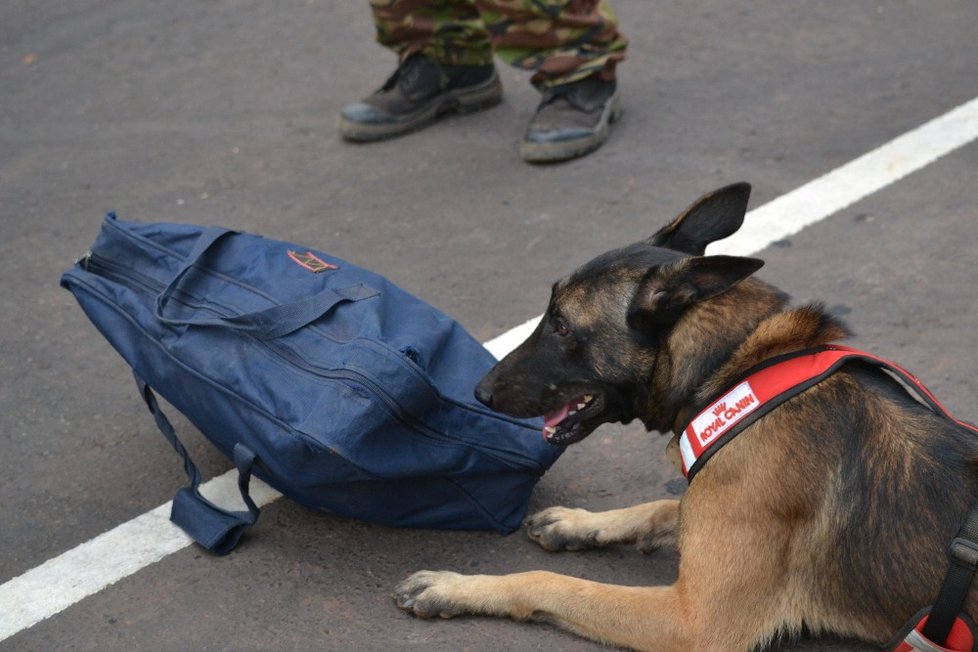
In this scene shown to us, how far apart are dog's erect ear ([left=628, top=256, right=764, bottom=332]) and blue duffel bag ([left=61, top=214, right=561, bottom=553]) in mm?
613

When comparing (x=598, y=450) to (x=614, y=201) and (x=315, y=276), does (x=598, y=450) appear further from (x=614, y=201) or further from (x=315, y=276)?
(x=614, y=201)

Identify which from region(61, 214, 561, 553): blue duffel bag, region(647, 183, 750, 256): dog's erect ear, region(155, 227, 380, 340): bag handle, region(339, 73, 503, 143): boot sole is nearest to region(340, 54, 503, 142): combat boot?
region(339, 73, 503, 143): boot sole

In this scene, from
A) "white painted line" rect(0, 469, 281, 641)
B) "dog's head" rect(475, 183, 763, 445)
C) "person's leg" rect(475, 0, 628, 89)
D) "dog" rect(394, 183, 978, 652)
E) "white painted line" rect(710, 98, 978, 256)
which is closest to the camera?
Answer: "dog" rect(394, 183, 978, 652)

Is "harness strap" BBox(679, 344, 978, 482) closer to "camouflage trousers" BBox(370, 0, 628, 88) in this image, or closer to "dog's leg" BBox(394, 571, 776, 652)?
"dog's leg" BBox(394, 571, 776, 652)

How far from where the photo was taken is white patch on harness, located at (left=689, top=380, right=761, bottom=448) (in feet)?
9.93

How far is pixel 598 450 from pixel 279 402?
121cm

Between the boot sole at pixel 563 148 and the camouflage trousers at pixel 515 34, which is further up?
the camouflage trousers at pixel 515 34

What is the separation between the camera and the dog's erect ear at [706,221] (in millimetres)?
3355

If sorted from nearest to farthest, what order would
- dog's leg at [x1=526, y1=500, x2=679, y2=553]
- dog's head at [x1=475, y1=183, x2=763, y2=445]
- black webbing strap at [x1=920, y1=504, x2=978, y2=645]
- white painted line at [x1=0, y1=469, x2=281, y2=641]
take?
black webbing strap at [x1=920, y1=504, x2=978, y2=645], dog's head at [x1=475, y1=183, x2=763, y2=445], white painted line at [x1=0, y1=469, x2=281, y2=641], dog's leg at [x1=526, y1=500, x2=679, y2=553]

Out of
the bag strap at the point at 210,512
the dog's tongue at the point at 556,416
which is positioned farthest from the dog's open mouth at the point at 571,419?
the bag strap at the point at 210,512

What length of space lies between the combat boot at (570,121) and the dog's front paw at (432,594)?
309 centimetres

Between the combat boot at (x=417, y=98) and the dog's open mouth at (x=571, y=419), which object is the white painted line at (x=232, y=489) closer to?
the dog's open mouth at (x=571, y=419)

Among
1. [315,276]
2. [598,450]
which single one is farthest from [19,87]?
[598,450]

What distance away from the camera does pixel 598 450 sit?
4.05 meters
